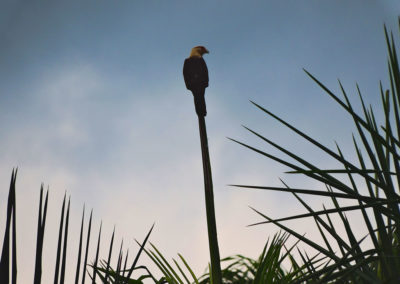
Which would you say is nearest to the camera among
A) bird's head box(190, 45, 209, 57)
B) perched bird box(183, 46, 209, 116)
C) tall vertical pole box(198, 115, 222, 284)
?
tall vertical pole box(198, 115, 222, 284)

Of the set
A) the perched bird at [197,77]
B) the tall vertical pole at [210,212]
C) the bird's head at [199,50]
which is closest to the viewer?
the tall vertical pole at [210,212]

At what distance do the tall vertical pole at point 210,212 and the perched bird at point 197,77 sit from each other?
0.51 ft

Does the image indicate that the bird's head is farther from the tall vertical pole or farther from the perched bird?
the tall vertical pole

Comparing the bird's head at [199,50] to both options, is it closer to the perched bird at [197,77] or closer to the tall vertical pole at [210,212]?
the perched bird at [197,77]

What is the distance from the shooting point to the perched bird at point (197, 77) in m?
1.87

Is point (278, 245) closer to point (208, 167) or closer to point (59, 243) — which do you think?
point (208, 167)

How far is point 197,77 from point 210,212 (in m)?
0.68

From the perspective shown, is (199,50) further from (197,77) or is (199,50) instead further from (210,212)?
(210,212)

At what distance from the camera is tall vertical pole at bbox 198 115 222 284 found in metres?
1.52

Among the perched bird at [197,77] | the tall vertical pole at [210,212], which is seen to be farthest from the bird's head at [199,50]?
the tall vertical pole at [210,212]

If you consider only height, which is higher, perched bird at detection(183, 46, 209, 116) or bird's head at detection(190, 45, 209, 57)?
bird's head at detection(190, 45, 209, 57)

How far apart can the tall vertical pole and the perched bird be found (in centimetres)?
15

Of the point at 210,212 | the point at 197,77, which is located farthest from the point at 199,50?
the point at 210,212

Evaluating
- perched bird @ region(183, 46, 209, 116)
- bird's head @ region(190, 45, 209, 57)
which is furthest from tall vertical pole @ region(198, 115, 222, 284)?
bird's head @ region(190, 45, 209, 57)
